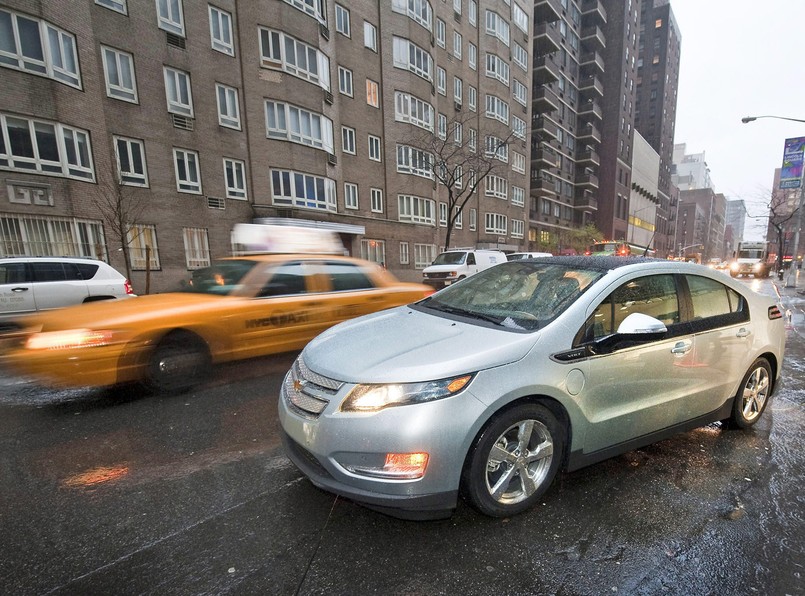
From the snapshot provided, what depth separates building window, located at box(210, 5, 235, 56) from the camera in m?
17.5

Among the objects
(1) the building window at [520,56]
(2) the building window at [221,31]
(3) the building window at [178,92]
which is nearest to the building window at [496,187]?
(1) the building window at [520,56]

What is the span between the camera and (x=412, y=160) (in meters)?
25.9

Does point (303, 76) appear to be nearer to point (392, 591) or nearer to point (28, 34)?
point (28, 34)

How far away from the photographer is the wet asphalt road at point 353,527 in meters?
1.93

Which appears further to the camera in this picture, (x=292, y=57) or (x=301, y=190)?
(x=301, y=190)

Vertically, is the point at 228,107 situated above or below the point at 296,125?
above

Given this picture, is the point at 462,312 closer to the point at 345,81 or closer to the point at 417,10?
the point at 345,81

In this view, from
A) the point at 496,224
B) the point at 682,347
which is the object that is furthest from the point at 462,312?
the point at 496,224

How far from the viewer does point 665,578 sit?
76.4 inches

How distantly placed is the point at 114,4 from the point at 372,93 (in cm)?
1318

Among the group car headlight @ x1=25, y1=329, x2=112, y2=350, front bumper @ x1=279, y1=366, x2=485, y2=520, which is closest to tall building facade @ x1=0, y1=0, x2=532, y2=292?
car headlight @ x1=25, y1=329, x2=112, y2=350

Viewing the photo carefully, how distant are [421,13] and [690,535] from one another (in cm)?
3169

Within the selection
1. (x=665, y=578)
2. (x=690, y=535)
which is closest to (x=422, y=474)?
(x=665, y=578)

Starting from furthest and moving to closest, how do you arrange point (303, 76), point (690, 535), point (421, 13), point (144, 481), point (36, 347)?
1. point (421, 13)
2. point (303, 76)
3. point (36, 347)
4. point (144, 481)
5. point (690, 535)
